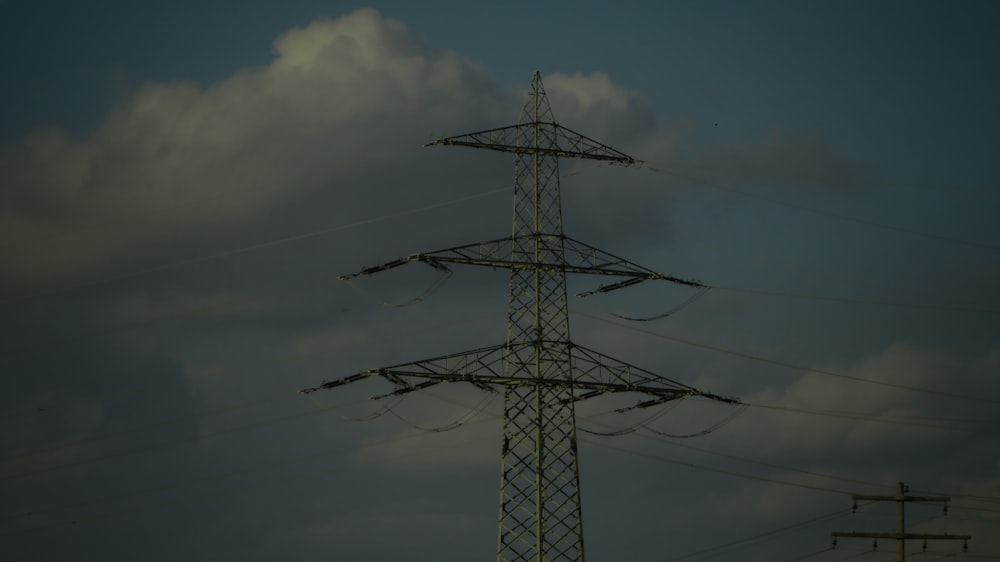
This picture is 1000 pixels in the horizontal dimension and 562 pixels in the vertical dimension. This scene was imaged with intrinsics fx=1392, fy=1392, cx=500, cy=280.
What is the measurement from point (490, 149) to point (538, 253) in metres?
6.33

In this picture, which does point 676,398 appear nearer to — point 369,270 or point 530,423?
point 530,423

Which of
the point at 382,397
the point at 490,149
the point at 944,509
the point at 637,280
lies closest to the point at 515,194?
the point at 490,149

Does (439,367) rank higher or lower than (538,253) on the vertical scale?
lower

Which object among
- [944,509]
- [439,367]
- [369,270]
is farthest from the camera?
[944,509]

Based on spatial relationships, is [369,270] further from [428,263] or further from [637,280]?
[637,280]

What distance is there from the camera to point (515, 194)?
231ft

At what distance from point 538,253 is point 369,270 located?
8.54 metres

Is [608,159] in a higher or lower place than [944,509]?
higher

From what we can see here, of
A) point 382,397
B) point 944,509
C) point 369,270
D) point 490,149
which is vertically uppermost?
point 490,149

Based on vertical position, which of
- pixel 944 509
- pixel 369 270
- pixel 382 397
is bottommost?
pixel 944 509

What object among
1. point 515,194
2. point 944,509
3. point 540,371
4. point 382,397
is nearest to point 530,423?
point 540,371

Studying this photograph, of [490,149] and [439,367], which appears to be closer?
[439,367]

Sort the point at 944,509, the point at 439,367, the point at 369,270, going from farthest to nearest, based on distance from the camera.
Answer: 1. the point at 944,509
2. the point at 369,270
3. the point at 439,367

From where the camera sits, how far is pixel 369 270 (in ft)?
228
